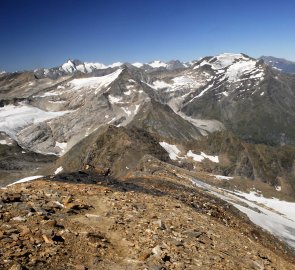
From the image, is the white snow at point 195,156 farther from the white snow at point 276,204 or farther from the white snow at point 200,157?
the white snow at point 276,204

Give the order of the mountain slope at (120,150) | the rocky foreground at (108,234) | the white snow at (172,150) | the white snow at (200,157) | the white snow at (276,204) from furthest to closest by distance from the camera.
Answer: the white snow at (200,157), the white snow at (172,150), the mountain slope at (120,150), the white snow at (276,204), the rocky foreground at (108,234)

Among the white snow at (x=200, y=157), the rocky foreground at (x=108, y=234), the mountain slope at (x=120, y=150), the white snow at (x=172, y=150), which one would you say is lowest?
the white snow at (x=200, y=157)

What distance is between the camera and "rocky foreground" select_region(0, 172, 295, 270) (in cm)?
1427

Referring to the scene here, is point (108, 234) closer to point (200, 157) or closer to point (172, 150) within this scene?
point (172, 150)

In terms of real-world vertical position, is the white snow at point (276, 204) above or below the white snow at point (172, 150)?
below

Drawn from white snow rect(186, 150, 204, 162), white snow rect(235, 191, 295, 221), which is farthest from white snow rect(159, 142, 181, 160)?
white snow rect(235, 191, 295, 221)

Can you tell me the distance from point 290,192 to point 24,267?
455ft

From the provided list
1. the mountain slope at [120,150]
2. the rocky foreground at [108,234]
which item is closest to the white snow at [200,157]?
the mountain slope at [120,150]

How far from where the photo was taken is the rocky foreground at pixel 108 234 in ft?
46.8

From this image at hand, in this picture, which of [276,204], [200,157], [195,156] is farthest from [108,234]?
[200,157]

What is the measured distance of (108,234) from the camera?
55.1 feet

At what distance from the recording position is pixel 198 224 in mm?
21328

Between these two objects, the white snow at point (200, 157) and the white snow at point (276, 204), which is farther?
the white snow at point (200, 157)

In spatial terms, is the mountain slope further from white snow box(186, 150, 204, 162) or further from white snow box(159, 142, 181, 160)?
white snow box(186, 150, 204, 162)
